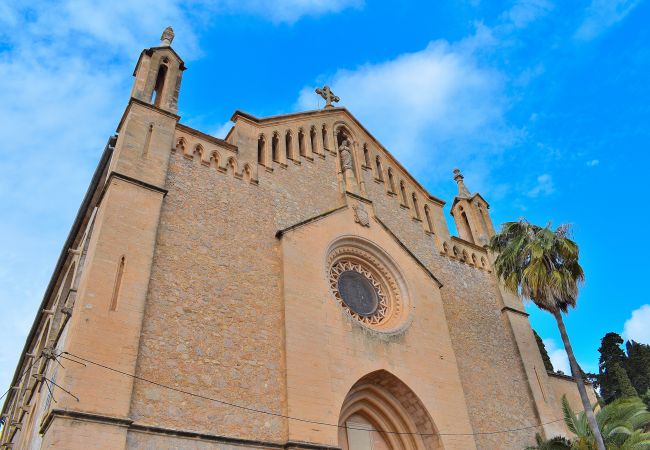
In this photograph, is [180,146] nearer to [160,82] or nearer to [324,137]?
[160,82]

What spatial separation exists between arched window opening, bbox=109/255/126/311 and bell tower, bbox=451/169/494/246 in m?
15.8

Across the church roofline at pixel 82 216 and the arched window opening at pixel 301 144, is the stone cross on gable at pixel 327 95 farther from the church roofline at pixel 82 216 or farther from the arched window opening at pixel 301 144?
the church roofline at pixel 82 216

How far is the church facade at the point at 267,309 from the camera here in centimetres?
1091

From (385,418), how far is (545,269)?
21.8ft

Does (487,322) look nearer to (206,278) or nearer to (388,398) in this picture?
(388,398)

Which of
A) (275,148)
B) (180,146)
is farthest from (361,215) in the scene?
(180,146)

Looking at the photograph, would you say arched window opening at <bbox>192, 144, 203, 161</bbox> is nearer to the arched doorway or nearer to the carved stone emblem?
the carved stone emblem

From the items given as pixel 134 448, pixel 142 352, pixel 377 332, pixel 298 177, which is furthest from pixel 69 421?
pixel 298 177

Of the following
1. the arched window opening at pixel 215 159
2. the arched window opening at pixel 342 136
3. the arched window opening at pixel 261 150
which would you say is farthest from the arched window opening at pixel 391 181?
the arched window opening at pixel 215 159

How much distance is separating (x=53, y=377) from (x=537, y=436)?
14996 millimetres

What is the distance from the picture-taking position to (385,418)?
15898 millimetres

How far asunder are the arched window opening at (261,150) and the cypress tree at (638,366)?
3551 cm

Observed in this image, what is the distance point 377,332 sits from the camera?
1565 centimetres

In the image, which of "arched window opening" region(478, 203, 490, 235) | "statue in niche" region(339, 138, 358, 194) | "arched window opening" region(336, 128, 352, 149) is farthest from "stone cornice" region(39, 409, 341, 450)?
"arched window opening" region(478, 203, 490, 235)
